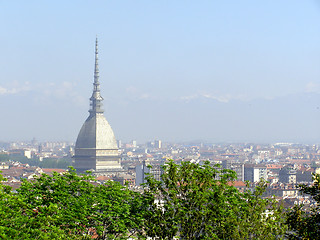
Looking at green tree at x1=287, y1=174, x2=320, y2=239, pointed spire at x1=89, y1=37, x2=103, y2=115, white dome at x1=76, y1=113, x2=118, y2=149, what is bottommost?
green tree at x1=287, y1=174, x2=320, y2=239

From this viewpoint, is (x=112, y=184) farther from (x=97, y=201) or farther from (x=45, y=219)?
(x=45, y=219)

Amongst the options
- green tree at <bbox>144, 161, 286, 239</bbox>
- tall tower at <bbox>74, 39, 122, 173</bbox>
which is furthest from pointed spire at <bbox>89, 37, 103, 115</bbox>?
green tree at <bbox>144, 161, 286, 239</bbox>

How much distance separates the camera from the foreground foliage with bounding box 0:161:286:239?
64.7 ft

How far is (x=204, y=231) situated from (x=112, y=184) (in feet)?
14.2

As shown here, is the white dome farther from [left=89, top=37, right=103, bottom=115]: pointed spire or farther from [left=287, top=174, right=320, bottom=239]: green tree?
[left=287, top=174, right=320, bottom=239]: green tree

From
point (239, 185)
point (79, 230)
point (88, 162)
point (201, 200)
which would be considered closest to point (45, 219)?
point (79, 230)

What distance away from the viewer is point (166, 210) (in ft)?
67.3

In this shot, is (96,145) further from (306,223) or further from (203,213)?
(306,223)

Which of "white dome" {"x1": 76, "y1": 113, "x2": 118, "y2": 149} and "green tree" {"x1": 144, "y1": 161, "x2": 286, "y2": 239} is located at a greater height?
"white dome" {"x1": 76, "y1": 113, "x2": 118, "y2": 149}

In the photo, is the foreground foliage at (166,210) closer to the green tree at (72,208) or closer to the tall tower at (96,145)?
the green tree at (72,208)

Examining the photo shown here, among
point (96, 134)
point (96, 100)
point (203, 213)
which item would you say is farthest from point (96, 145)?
point (203, 213)

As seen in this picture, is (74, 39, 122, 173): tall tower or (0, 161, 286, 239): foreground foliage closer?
(0, 161, 286, 239): foreground foliage

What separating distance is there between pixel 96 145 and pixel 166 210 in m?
133

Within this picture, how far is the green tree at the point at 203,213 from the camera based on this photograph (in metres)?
19.8
